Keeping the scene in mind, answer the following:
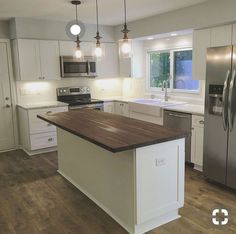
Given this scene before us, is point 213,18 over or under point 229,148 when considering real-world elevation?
over

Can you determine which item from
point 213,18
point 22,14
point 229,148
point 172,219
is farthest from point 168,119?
point 22,14

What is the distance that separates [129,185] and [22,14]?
3640 mm

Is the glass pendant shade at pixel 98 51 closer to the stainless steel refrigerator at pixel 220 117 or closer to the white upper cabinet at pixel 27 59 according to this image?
the stainless steel refrigerator at pixel 220 117

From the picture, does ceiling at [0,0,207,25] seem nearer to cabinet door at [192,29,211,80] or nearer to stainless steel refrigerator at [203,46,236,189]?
cabinet door at [192,29,211,80]

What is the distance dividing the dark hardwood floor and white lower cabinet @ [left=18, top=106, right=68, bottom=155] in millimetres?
863

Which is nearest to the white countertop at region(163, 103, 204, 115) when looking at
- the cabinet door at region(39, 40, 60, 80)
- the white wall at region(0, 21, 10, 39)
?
the cabinet door at region(39, 40, 60, 80)

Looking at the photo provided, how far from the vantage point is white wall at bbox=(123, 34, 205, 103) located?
4.93 metres

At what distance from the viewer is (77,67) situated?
5.68m

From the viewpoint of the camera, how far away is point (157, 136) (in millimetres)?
2611

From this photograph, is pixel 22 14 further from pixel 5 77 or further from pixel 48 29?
pixel 5 77

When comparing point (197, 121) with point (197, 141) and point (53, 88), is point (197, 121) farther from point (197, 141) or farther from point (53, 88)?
point (53, 88)

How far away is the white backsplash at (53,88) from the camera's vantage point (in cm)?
548

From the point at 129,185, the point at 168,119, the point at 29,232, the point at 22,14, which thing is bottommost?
the point at 29,232

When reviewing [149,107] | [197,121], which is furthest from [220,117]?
[149,107]
